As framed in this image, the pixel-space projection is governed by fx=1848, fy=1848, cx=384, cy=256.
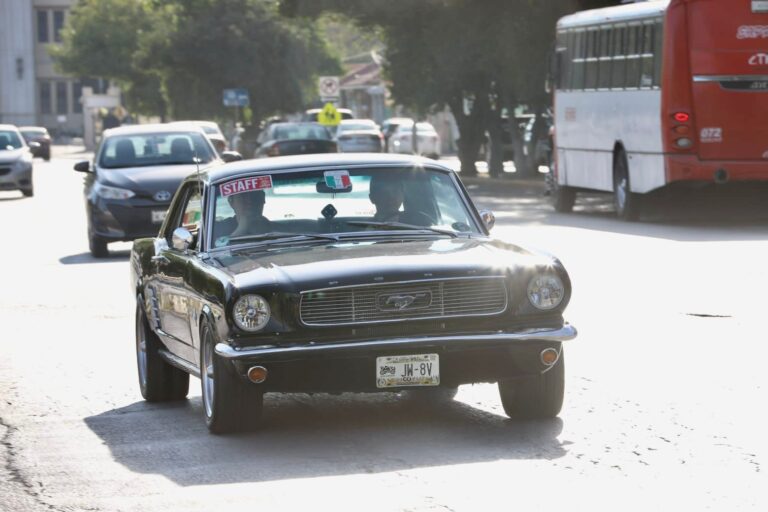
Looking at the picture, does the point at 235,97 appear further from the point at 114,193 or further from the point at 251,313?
the point at 251,313

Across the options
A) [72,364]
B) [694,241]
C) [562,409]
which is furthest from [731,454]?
[694,241]

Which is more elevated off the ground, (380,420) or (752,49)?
(752,49)

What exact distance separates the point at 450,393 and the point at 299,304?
2045 mm

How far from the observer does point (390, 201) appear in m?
9.86

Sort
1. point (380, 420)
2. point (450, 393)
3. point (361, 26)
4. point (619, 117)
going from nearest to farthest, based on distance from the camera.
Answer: point (380, 420) → point (450, 393) → point (619, 117) → point (361, 26)

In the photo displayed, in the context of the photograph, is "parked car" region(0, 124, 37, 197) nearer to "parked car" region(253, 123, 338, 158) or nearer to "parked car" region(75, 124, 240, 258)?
"parked car" region(253, 123, 338, 158)

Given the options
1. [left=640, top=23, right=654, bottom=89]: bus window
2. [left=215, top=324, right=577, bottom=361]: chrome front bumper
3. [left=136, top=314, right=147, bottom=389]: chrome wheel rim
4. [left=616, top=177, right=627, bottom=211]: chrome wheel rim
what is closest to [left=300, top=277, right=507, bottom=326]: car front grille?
[left=215, top=324, right=577, bottom=361]: chrome front bumper

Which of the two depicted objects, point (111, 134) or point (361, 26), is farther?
point (361, 26)

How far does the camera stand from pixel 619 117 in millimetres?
28031

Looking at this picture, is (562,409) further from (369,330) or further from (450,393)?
(369,330)

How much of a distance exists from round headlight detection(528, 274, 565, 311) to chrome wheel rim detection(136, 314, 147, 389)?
2.82 m

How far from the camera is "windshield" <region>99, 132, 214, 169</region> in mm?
22938

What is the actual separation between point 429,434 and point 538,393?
590mm

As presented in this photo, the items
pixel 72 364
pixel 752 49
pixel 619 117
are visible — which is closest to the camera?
pixel 72 364
